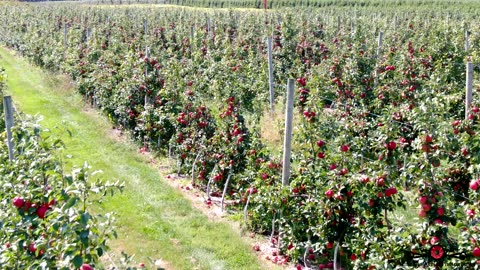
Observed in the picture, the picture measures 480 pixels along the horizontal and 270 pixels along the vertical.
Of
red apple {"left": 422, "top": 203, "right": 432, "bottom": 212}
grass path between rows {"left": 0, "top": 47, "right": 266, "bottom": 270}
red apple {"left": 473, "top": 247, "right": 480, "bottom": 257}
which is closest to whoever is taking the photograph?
red apple {"left": 473, "top": 247, "right": 480, "bottom": 257}

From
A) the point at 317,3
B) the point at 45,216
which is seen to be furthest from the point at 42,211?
the point at 317,3

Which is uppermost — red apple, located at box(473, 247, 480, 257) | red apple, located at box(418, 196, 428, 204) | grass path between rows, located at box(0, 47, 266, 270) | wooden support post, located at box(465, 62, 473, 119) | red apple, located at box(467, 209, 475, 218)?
wooden support post, located at box(465, 62, 473, 119)

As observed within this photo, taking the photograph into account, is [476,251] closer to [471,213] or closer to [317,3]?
[471,213]

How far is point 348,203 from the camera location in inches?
221

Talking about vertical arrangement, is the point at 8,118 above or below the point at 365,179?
above

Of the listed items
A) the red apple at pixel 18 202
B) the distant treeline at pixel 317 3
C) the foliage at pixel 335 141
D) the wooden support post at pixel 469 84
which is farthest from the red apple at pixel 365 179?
the distant treeline at pixel 317 3

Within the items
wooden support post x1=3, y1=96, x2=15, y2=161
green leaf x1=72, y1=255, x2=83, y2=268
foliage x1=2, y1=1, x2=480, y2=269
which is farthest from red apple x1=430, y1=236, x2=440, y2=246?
wooden support post x1=3, y1=96, x2=15, y2=161

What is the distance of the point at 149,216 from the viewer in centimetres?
750

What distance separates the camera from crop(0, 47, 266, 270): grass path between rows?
21.0 feet

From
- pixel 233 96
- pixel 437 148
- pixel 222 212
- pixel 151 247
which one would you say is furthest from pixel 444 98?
pixel 151 247

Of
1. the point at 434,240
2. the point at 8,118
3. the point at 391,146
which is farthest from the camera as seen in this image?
the point at 8,118

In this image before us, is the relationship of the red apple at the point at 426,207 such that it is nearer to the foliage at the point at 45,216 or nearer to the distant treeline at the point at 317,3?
the foliage at the point at 45,216

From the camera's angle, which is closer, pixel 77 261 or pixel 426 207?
pixel 77 261

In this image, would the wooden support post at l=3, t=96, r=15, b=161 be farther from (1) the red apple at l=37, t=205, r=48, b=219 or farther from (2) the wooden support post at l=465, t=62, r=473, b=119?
(2) the wooden support post at l=465, t=62, r=473, b=119
